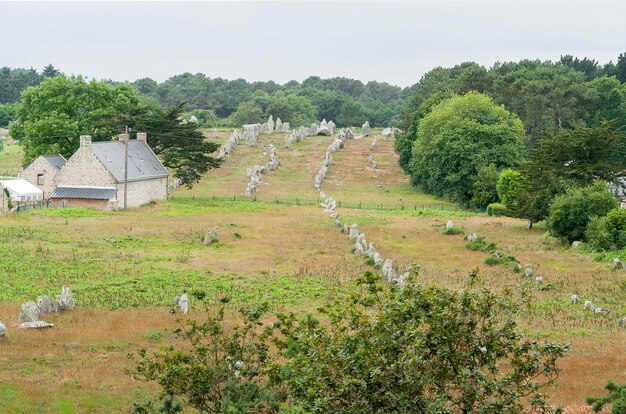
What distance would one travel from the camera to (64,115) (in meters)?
69.8

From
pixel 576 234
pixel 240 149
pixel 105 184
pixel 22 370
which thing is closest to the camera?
pixel 22 370

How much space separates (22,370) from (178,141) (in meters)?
49.7

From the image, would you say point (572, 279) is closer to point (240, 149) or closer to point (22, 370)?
point (22, 370)

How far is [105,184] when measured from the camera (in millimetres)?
60562

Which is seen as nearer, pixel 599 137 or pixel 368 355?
pixel 368 355

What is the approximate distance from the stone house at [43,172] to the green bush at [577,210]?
118ft

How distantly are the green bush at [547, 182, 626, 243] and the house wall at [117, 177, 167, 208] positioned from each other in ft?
97.6

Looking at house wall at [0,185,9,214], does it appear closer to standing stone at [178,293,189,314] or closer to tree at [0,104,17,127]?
standing stone at [178,293,189,314]

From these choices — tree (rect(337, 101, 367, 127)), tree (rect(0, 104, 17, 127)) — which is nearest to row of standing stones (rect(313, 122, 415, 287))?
tree (rect(337, 101, 367, 127))

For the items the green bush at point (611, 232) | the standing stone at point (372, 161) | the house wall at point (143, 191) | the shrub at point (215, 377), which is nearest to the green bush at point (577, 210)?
the green bush at point (611, 232)

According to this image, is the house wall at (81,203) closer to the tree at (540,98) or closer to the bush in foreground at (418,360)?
the bush in foreground at (418,360)

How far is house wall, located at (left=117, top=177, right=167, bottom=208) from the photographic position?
60500mm

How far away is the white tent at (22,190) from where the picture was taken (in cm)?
6097

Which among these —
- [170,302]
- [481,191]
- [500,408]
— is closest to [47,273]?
[170,302]
